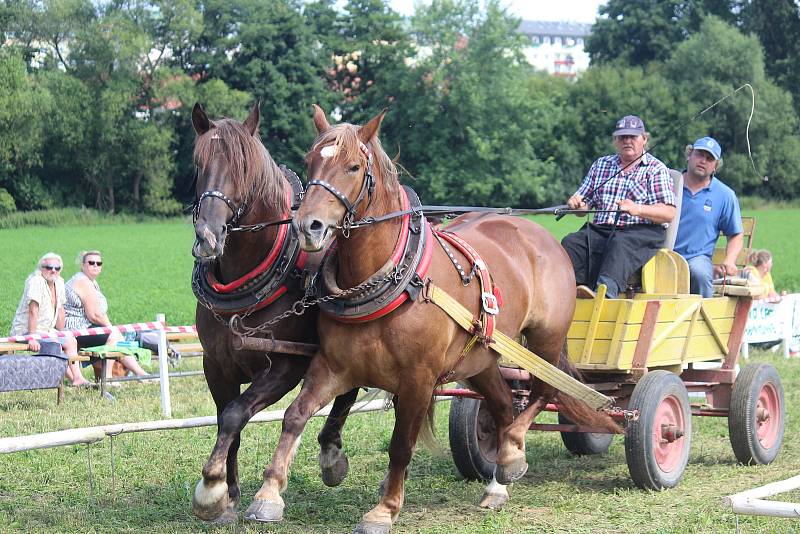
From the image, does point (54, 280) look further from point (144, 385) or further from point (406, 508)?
point (406, 508)

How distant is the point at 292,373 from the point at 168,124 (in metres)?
39.6

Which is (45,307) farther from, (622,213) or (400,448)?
(400,448)

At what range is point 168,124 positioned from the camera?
142ft

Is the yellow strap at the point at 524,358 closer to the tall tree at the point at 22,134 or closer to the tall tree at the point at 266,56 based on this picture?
the tall tree at the point at 22,134

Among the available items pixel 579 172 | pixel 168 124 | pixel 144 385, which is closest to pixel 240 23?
pixel 168 124

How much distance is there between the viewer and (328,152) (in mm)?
4551

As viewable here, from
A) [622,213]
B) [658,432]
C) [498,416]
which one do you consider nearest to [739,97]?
[622,213]

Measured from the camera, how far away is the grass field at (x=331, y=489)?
5406 mm

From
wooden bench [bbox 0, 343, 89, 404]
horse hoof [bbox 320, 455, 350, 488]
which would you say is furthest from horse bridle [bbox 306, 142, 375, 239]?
wooden bench [bbox 0, 343, 89, 404]

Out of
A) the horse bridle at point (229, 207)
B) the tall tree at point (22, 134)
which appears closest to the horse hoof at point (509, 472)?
the horse bridle at point (229, 207)

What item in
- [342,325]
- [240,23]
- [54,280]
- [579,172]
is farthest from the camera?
[579,172]

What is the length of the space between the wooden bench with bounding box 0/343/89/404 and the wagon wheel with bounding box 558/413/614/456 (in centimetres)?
437

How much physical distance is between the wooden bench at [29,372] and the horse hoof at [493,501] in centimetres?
467

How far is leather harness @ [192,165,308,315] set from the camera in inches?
198
